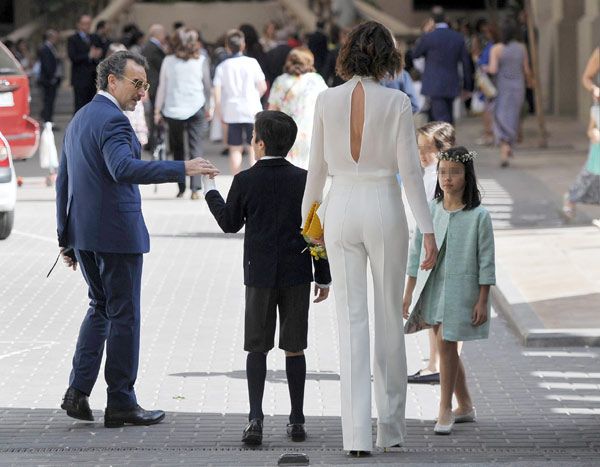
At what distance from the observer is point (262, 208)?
7543 mm

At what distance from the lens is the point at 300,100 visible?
14.2 metres

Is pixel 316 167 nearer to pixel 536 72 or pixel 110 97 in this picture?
pixel 110 97

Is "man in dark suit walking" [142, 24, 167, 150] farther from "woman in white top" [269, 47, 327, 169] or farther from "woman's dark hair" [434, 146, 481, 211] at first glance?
"woman's dark hair" [434, 146, 481, 211]


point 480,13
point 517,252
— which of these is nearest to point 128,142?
point 517,252

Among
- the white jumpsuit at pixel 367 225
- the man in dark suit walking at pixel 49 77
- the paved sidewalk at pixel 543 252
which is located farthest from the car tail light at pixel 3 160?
the man in dark suit walking at pixel 49 77

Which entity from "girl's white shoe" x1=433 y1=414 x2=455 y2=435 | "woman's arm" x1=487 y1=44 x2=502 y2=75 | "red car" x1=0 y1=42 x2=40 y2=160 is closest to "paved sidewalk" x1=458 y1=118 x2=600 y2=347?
"woman's arm" x1=487 y1=44 x2=502 y2=75

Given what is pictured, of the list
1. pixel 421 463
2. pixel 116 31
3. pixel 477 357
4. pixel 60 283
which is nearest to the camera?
pixel 421 463

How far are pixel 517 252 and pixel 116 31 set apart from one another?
26.2 m

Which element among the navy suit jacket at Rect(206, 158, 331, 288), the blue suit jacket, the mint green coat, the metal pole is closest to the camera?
the navy suit jacket at Rect(206, 158, 331, 288)

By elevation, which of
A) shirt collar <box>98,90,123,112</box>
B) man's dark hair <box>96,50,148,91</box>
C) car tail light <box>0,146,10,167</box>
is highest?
man's dark hair <box>96,50,148,91</box>

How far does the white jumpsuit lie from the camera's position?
7.16m

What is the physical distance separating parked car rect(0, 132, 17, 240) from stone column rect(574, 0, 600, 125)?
1425 cm

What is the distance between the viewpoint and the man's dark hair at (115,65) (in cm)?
804

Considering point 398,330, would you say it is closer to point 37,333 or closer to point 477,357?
point 477,357
